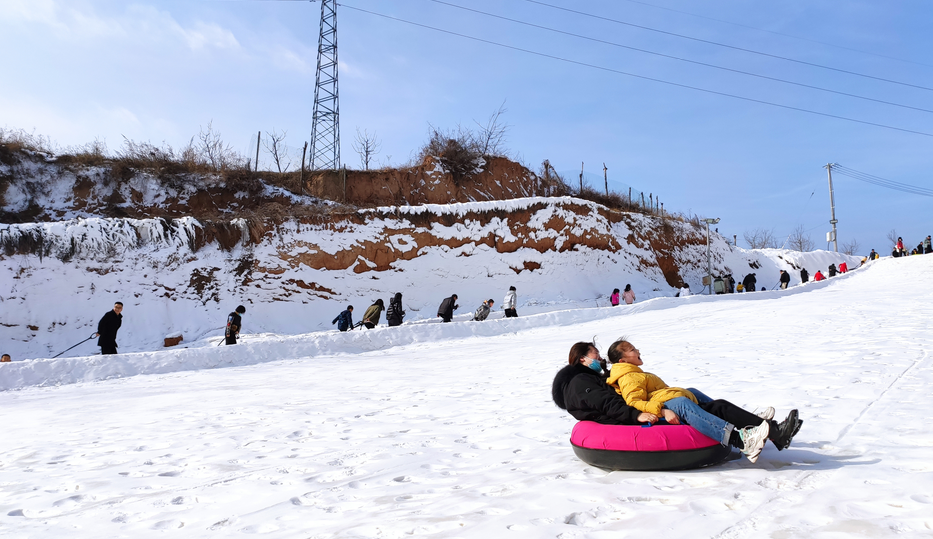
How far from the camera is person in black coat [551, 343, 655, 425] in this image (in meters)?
4.25

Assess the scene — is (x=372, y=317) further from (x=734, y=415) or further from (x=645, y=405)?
(x=734, y=415)

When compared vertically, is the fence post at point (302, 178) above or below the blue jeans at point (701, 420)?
above

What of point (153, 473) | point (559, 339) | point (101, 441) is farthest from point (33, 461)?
point (559, 339)

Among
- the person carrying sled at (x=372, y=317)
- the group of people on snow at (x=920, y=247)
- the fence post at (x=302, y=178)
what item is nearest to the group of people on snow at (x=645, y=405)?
the person carrying sled at (x=372, y=317)

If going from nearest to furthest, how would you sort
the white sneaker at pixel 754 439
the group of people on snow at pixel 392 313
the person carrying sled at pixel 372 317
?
the white sneaker at pixel 754 439
the person carrying sled at pixel 372 317
the group of people on snow at pixel 392 313

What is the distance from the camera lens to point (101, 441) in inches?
237

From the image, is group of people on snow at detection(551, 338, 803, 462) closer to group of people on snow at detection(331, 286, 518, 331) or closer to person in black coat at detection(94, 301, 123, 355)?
person in black coat at detection(94, 301, 123, 355)

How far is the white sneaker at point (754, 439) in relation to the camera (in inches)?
148

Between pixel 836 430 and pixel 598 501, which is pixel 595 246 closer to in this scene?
pixel 836 430

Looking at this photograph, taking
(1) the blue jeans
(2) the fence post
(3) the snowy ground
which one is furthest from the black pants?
(2) the fence post

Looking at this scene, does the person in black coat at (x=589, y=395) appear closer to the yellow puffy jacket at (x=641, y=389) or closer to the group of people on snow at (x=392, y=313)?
the yellow puffy jacket at (x=641, y=389)

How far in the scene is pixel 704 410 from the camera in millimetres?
4086

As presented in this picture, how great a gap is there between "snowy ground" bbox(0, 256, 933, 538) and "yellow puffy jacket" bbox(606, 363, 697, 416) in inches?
20.1

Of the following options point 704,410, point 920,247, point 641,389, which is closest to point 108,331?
point 641,389
